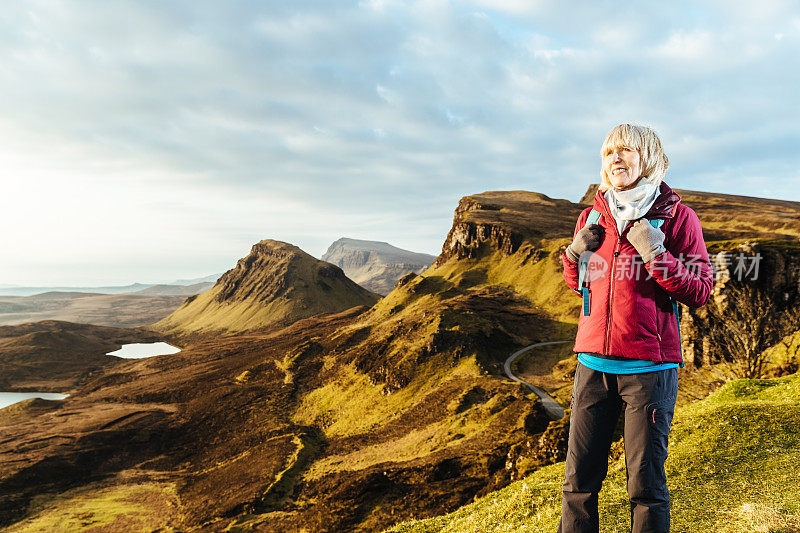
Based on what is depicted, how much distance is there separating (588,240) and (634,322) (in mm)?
1033

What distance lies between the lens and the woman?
12.8 ft

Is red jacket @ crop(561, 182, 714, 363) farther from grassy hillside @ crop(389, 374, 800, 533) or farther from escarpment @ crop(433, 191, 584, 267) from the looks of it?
escarpment @ crop(433, 191, 584, 267)

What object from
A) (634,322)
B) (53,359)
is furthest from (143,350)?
(634,322)

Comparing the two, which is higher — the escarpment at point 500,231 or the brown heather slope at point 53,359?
the escarpment at point 500,231

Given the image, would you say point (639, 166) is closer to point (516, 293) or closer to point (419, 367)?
point (419, 367)

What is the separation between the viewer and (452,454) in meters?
39.2

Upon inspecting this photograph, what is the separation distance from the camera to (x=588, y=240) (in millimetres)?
4410

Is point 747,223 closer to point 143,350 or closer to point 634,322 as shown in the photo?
point 634,322

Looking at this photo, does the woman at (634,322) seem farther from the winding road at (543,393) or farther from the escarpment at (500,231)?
the escarpment at (500,231)

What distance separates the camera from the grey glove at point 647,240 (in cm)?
383

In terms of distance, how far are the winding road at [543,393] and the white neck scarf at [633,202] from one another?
141 feet

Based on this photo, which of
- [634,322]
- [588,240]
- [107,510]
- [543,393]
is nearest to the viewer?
[634,322]

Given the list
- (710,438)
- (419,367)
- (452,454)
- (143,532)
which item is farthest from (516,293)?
(710,438)

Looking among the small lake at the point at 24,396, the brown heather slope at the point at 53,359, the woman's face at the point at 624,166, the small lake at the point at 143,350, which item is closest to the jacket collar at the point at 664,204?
the woman's face at the point at 624,166
